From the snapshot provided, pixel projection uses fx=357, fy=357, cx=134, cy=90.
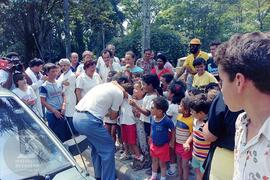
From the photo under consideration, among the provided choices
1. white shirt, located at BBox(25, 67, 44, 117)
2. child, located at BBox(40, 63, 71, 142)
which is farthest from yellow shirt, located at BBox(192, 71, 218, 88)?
white shirt, located at BBox(25, 67, 44, 117)

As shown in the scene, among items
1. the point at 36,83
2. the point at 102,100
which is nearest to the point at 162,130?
the point at 102,100

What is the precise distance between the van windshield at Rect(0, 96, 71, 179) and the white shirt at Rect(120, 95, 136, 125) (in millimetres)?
2504

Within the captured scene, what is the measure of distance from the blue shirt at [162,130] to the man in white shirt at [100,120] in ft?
1.89

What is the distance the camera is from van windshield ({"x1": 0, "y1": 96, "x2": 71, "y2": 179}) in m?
2.34

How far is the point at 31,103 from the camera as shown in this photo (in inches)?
203

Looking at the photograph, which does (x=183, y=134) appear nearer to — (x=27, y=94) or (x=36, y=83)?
(x=27, y=94)

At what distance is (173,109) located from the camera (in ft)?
15.4

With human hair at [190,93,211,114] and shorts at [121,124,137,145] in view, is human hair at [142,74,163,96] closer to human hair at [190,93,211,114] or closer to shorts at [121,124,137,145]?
shorts at [121,124,137,145]

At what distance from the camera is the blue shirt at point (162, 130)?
443 cm

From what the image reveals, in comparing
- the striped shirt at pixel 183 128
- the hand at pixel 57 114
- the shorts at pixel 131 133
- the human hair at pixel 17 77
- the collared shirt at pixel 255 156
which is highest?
the collared shirt at pixel 255 156

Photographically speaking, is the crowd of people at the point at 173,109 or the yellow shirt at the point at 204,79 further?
the yellow shirt at the point at 204,79

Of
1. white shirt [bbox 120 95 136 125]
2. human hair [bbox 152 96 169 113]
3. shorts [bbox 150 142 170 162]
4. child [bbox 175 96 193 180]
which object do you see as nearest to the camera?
child [bbox 175 96 193 180]

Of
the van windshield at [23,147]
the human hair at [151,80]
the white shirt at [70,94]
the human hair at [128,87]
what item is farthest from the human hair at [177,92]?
the van windshield at [23,147]

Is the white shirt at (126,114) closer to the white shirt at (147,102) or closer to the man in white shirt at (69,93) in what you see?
the white shirt at (147,102)
